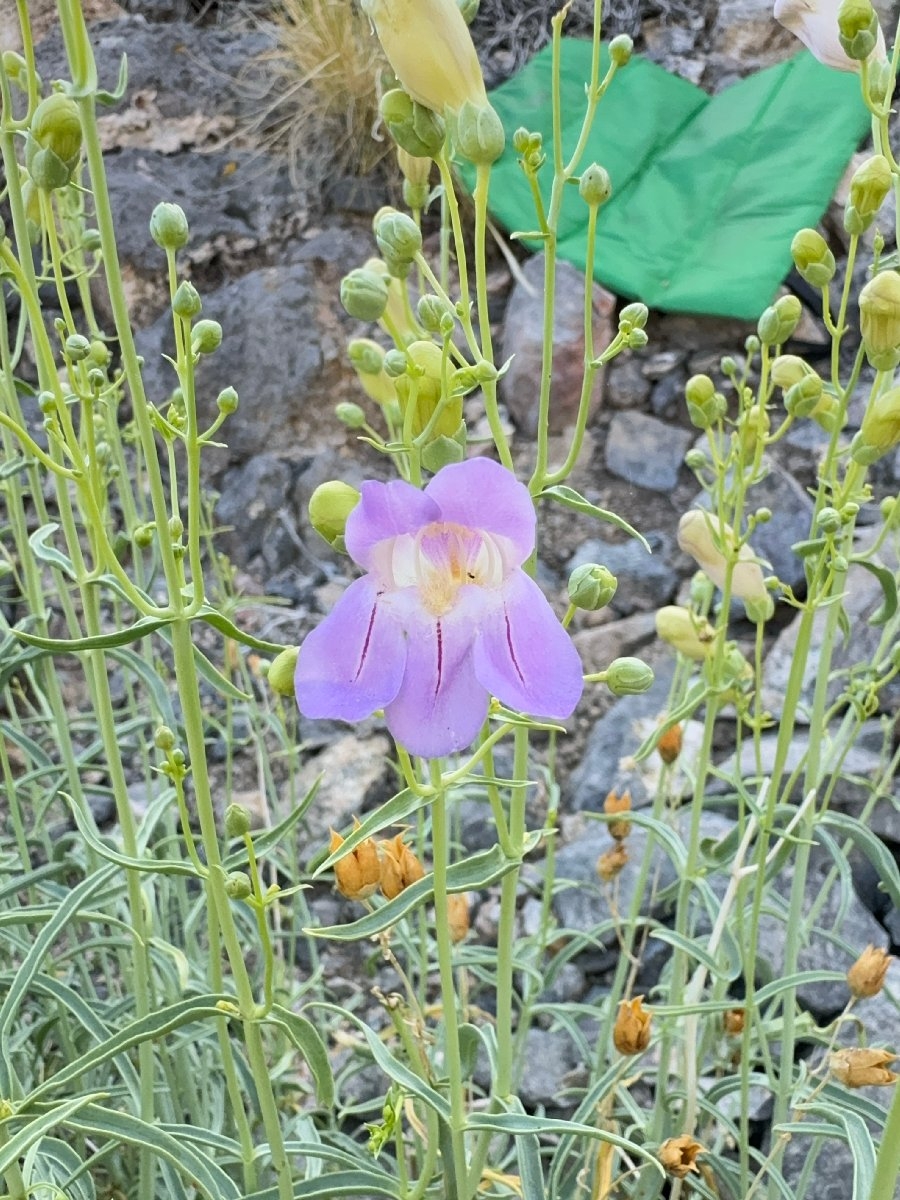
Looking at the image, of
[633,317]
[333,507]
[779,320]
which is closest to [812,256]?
[779,320]

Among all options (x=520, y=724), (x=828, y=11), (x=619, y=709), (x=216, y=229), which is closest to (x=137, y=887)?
(x=520, y=724)

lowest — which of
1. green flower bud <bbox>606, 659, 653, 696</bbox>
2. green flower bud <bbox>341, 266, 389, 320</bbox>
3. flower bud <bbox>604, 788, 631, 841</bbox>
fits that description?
flower bud <bbox>604, 788, 631, 841</bbox>

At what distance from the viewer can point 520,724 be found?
0.65m

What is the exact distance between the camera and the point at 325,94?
3521 mm

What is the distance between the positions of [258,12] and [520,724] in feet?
13.4

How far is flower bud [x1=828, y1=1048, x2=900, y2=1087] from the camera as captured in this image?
3.03ft

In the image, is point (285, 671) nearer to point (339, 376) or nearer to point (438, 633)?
point (438, 633)

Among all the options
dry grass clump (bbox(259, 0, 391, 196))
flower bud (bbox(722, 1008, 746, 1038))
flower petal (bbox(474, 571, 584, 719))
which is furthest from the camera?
dry grass clump (bbox(259, 0, 391, 196))

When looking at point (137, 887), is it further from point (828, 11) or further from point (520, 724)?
point (828, 11)

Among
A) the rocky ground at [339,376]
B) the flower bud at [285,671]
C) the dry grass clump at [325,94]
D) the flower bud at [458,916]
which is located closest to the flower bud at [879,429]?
the flower bud at [285,671]

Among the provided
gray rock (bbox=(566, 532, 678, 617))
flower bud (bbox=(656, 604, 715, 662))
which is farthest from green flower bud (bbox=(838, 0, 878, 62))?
gray rock (bbox=(566, 532, 678, 617))

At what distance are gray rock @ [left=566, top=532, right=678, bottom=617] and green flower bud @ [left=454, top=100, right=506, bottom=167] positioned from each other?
1876mm

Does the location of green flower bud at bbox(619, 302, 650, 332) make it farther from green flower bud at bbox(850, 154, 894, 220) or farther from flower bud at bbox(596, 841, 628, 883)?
flower bud at bbox(596, 841, 628, 883)

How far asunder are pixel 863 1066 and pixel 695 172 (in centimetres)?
279
